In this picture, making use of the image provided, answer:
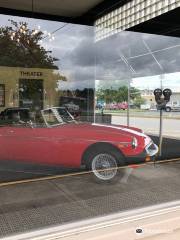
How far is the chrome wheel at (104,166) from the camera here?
3.78 m

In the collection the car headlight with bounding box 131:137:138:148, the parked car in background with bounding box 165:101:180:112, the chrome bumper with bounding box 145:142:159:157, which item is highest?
the parked car in background with bounding box 165:101:180:112

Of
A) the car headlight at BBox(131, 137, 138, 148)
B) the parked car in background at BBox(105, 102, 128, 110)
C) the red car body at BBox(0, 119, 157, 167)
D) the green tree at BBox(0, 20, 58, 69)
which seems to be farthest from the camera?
the car headlight at BBox(131, 137, 138, 148)

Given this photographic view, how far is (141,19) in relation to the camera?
4.02 m

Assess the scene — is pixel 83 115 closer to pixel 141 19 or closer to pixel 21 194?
pixel 21 194

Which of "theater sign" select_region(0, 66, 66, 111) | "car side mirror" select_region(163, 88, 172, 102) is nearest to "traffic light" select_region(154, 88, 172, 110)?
"car side mirror" select_region(163, 88, 172, 102)

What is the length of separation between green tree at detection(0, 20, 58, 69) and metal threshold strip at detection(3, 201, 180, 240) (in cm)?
187

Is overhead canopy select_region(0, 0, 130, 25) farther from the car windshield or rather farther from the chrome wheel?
the chrome wheel

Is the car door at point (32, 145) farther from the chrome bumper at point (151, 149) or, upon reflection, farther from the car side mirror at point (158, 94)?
the car side mirror at point (158, 94)

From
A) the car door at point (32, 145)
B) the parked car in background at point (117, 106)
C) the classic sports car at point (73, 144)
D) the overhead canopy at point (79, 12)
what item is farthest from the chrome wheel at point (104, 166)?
the overhead canopy at point (79, 12)

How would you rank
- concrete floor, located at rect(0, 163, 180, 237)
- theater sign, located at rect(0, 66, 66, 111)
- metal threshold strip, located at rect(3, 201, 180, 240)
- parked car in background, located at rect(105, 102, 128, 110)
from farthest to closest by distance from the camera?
parked car in background, located at rect(105, 102, 128, 110)
theater sign, located at rect(0, 66, 66, 111)
concrete floor, located at rect(0, 163, 180, 237)
metal threshold strip, located at rect(3, 201, 180, 240)

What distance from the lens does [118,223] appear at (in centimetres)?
276

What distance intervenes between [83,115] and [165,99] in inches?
42.5

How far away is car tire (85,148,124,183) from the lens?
148 inches

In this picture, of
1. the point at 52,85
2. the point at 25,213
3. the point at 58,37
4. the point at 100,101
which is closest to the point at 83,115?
the point at 100,101
